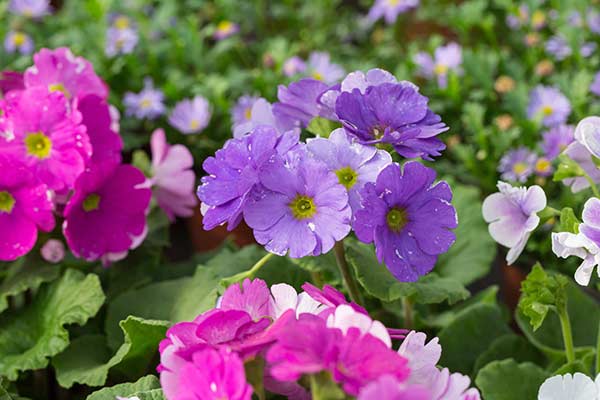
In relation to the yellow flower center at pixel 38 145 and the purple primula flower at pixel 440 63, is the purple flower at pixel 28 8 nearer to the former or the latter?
the purple primula flower at pixel 440 63

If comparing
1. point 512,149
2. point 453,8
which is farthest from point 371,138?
point 453,8

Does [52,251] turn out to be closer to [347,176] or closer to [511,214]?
[347,176]

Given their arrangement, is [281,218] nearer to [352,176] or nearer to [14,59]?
[352,176]

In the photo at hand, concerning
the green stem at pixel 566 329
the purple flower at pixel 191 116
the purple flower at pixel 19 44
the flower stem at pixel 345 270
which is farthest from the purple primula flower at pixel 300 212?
the purple flower at pixel 19 44

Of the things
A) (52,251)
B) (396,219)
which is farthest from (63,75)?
(396,219)

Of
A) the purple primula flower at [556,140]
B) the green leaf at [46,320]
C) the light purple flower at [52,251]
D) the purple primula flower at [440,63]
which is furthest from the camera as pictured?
the purple primula flower at [440,63]

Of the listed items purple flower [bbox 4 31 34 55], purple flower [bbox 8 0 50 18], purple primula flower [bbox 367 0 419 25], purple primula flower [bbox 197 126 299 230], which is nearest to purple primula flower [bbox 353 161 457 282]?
purple primula flower [bbox 197 126 299 230]

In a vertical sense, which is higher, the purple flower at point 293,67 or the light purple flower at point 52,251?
Result: the light purple flower at point 52,251
